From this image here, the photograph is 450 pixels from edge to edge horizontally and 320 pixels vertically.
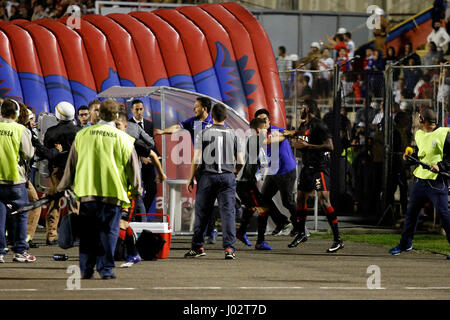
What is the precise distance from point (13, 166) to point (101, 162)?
214 centimetres

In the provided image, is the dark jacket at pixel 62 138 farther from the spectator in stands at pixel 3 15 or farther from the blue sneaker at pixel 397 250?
the spectator in stands at pixel 3 15

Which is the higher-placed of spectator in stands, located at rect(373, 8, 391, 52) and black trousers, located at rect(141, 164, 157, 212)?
spectator in stands, located at rect(373, 8, 391, 52)

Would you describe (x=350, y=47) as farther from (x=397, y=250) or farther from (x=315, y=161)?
(x=397, y=250)

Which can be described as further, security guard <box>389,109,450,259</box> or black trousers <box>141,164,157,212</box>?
black trousers <box>141,164,157,212</box>

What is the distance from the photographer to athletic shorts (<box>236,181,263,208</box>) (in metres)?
14.8

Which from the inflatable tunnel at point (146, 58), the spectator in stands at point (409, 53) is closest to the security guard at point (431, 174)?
the inflatable tunnel at point (146, 58)

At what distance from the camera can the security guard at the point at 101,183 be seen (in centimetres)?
1028

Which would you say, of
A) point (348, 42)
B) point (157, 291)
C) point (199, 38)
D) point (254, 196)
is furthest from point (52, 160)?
point (348, 42)

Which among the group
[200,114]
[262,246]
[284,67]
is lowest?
[262,246]

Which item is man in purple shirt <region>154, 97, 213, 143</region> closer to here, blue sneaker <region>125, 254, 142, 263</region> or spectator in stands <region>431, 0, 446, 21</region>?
blue sneaker <region>125, 254, 142, 263</region>

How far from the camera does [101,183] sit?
404 inches

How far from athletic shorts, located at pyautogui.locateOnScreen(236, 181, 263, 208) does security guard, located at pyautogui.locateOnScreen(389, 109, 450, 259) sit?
2.21 meters

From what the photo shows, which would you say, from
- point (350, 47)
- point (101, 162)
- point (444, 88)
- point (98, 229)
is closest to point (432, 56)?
point (350, 47)

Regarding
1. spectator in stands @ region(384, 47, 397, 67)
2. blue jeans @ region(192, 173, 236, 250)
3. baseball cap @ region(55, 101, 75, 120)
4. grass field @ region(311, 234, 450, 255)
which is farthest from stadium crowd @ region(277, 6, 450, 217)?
blue jeans @ region(192, 173, 236, 250)
